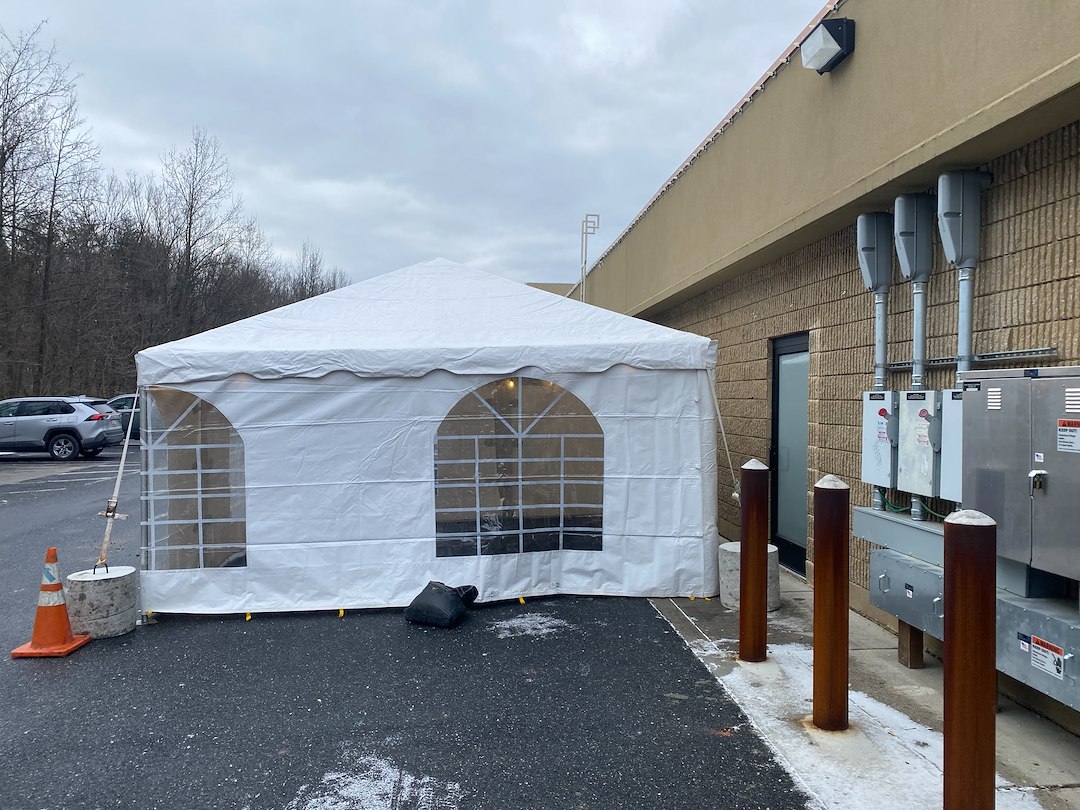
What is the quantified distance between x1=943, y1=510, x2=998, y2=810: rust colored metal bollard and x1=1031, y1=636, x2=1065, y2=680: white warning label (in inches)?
27.4

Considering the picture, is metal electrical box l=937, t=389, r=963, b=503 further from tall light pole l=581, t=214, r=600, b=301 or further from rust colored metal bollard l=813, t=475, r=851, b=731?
tall light pole l=581, t=214, r=600, b=301

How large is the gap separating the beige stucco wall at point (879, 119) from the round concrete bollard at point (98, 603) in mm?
6424

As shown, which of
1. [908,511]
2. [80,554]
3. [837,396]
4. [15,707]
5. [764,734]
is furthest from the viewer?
[80,554]

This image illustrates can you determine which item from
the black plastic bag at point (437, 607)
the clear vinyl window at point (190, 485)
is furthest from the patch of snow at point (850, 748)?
the clear vinyl window at point (190, 485)

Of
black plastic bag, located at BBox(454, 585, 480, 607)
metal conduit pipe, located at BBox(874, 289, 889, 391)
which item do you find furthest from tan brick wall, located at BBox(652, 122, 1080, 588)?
black plastic bag, located at BBox(454, 585, 480, 607)

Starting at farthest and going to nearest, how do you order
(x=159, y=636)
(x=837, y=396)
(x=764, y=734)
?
(x=837, y=396) < (x=159, y=636) < (x=764, y=734)

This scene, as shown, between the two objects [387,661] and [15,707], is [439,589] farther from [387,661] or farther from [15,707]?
[15,707]

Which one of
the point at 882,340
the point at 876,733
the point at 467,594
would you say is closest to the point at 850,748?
the point at 876,733

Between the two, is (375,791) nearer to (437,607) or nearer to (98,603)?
(437,607)

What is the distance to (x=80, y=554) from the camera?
8109mm

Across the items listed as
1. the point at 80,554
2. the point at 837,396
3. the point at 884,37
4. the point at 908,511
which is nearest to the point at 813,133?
the point at 884,37

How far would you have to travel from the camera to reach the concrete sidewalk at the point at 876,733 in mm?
3131

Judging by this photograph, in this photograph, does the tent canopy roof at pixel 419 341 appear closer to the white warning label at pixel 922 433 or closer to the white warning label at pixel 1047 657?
the white warning label at pixel 922 433

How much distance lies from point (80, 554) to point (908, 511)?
8709 millimetres
